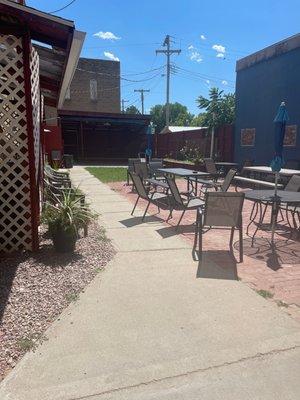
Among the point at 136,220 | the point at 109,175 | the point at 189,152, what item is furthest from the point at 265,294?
the point at 189,152

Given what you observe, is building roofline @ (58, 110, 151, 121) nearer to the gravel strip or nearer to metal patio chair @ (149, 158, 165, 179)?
metal patio chair @ (149, 158, 165, 179)

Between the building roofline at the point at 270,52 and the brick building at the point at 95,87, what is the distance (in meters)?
18.8

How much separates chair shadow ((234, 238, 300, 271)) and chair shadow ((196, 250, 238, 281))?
0.38 metres

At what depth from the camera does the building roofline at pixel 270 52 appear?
13.3 metres

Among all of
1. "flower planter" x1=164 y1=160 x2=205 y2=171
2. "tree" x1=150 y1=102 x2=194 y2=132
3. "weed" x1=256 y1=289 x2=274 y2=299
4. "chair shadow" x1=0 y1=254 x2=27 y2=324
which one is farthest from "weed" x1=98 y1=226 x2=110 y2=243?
"tree" x1=150 y1=102 x2=194 y2=132

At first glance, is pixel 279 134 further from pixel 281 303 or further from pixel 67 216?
pixel 67 216

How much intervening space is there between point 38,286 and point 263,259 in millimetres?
2902

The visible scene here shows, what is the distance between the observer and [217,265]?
4613 millimetres

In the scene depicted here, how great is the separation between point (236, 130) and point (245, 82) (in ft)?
7.23

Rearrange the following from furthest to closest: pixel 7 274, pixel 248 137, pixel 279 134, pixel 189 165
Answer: pixel 189 165 < pixel 248 137 < pixel 279 134 < pixel 7 274

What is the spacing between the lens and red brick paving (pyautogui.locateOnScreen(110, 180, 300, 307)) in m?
3.99

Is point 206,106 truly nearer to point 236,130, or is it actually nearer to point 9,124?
point 236,130

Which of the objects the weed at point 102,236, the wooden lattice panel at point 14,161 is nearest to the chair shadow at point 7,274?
the wooden lattice panel at point 14,161

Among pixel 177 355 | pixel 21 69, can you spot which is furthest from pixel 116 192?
pixel 177 355
